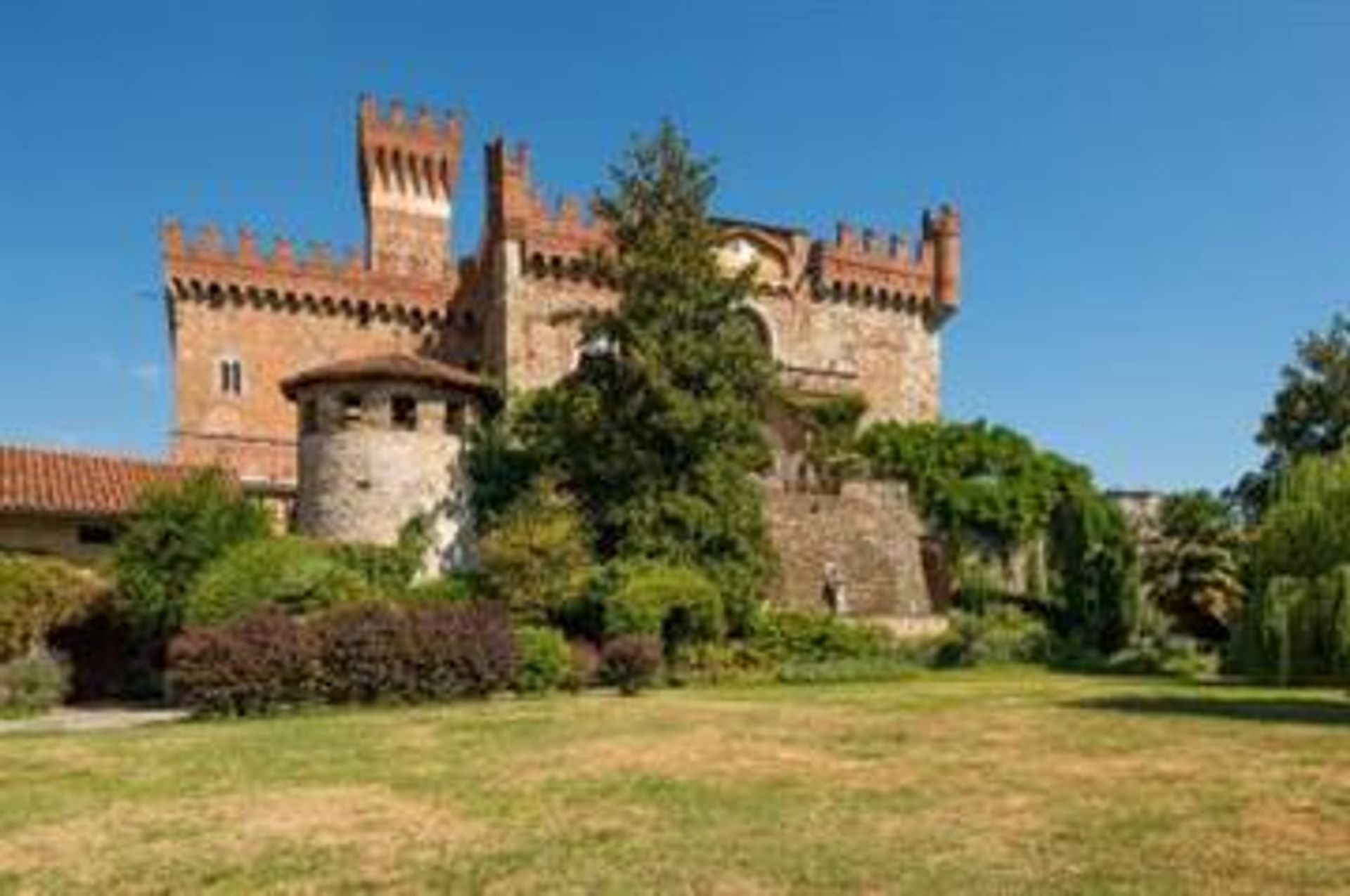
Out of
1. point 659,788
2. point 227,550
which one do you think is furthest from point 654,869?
point 227,550

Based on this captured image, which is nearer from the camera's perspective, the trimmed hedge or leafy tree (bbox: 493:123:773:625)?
the trimmed hedge

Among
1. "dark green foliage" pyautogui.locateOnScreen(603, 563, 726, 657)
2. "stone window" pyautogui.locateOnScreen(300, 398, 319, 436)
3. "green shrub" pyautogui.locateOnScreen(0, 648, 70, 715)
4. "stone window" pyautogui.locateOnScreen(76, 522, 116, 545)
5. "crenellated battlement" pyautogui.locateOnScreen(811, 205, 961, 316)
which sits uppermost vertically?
"crenellated battlement" pyautogui.locateOnScreen(811, 205, 961, 316)

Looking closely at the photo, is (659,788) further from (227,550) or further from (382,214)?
(382,214)

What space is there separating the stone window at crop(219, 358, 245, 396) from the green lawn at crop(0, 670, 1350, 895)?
2676 centimetres

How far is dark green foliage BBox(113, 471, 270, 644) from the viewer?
2508cm

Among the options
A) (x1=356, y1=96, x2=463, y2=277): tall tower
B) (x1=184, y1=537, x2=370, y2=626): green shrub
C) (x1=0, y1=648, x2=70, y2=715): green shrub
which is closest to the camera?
(x1=0, y1=648, x2=70, y2=715): green shrub

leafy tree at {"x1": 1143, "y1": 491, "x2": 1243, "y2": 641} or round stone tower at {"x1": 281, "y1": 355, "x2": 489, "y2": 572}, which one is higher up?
round stone tower at {"x1": 281, "y1": 355, "x2": 489, "y2": 572}

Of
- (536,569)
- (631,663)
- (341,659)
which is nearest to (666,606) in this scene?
(536,569)

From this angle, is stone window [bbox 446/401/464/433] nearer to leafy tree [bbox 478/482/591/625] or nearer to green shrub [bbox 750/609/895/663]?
leafy tree [bbox 478/482/591/625]

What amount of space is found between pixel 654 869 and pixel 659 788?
3255 millimetres

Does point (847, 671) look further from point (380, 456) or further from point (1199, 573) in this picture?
point (1199, 573)

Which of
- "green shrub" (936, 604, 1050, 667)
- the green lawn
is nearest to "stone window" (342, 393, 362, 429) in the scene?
the green lawn

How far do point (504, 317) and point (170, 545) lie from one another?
18.0 meters

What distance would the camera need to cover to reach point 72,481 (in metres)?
29.8
